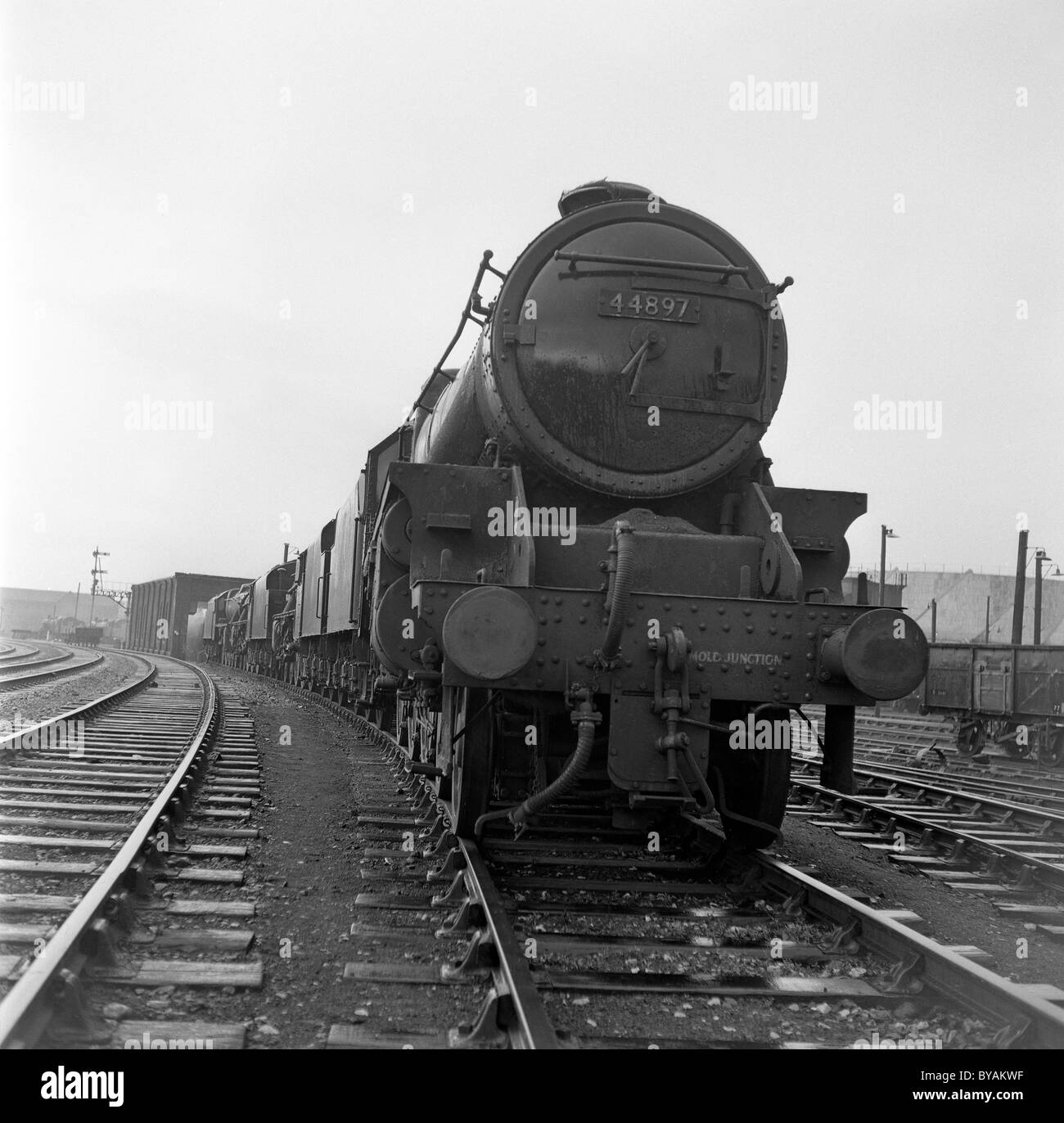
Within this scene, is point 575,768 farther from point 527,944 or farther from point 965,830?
point 965,830

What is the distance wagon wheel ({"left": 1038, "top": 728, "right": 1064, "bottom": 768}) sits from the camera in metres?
12.3

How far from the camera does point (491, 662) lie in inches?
156

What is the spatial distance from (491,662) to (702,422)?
6.13 feet

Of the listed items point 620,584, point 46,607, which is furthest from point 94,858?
point 46,607

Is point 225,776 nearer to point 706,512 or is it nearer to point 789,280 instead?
point 706,512

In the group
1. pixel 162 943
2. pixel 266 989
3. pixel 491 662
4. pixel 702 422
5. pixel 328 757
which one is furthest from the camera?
pixel 328 757

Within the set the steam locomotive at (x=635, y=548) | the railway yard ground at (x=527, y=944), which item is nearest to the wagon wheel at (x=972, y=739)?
the railway yard ground at (x=527, y=944)

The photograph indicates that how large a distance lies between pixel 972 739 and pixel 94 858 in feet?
40.7

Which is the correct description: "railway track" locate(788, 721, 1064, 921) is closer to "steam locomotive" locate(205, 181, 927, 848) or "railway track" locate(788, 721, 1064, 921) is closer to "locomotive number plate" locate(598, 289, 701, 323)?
"steam locomotive" locate(205, 181, 927, 848)

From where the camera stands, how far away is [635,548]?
4.67 m

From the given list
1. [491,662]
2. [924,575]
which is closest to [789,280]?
[491,662]

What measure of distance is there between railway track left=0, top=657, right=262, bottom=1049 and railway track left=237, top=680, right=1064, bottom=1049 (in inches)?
23.4

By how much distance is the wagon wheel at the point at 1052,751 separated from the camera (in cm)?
1228
